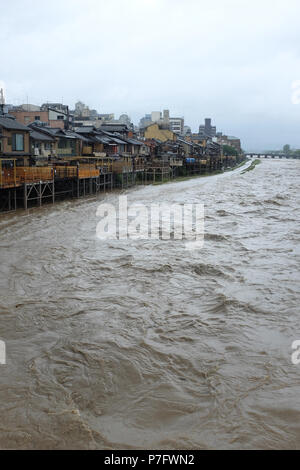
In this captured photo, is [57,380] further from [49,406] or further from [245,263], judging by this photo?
[245,263]

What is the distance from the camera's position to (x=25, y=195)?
90.8 ft

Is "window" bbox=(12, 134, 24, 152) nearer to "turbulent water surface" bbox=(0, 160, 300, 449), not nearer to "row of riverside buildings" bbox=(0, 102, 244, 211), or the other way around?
"row of riverside buildings" bbox=(0, 102, 244, 211)

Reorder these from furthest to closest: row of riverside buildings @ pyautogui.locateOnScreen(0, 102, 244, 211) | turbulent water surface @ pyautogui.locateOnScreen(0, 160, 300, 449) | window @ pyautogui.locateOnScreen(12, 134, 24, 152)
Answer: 1. window @ pyautogui.locateOnScreen(12, 134, 24, 152)
2. row of riverside buildings @ pyautogui.locateOnScreen(0, 102, 244, 211)
3. turbulent water surface @ pyautogui.locateOnScreen(0, 160, 300, 449)

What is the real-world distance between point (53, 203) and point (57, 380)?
82.8ft

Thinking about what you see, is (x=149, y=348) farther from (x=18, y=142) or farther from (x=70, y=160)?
(x=70, y=160)

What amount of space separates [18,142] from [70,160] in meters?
9.79

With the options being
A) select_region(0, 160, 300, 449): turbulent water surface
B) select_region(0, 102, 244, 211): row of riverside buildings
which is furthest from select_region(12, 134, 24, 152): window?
select_region(0, 160, 300, 449): turbulent water surface

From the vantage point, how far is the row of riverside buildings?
28.8 m

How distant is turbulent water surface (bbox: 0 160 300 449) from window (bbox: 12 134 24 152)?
52.7 ft

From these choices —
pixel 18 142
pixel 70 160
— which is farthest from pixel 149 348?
pixel 70 160

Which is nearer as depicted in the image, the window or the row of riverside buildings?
the row of riverside buildings

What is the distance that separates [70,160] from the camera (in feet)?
134
